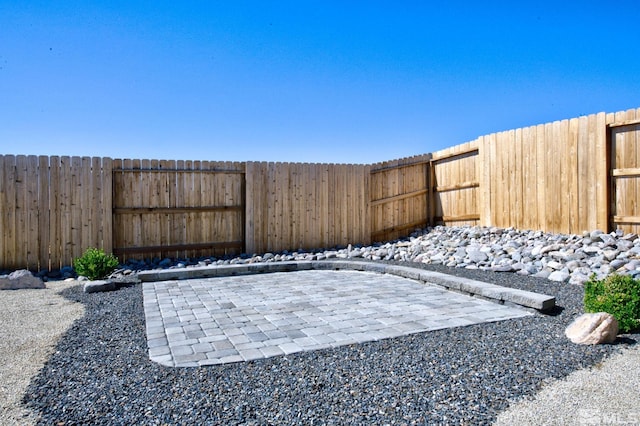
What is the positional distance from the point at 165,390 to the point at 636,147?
7464 millimetres

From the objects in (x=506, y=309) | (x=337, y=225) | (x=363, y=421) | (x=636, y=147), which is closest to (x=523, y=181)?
(x=636, y=147)

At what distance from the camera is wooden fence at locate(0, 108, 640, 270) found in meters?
7.17

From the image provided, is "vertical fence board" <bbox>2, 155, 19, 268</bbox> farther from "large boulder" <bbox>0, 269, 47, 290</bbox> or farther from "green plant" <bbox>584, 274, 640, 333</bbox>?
"green plant" <bbox>584, 274, 640, 333</bbox>

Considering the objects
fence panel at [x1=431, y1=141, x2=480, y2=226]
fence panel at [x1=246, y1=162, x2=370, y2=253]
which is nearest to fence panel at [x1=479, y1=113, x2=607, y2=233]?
fence panel at [x1=431, y1=141, x2=480, y2=226]

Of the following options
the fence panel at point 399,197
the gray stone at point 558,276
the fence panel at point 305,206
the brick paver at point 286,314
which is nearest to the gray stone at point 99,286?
the brick paver at point 286,314

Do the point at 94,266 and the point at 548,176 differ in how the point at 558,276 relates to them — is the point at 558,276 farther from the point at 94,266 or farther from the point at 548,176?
the point at 94,266

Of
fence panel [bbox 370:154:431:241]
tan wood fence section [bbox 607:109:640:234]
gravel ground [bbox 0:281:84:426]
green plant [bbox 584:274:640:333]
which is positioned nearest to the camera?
gravel ground [bbox 0:281:84:426]

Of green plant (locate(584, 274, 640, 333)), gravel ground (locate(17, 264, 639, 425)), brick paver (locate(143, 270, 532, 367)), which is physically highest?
green plant (locate(584, 274, 640, 333))

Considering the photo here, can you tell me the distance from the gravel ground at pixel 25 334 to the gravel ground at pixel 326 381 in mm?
97

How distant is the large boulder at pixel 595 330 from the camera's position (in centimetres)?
330

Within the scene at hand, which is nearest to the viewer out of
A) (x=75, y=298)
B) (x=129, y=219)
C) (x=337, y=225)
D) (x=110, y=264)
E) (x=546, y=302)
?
(x=546, y=302)

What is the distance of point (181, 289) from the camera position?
19.1ft

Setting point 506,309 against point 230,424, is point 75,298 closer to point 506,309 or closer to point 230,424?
point 230,424

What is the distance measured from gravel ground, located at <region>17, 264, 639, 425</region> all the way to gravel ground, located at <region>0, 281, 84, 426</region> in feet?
0.32
